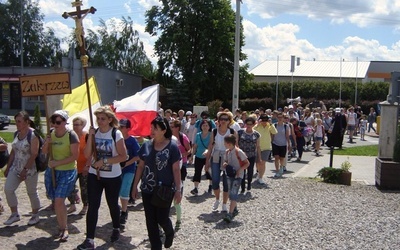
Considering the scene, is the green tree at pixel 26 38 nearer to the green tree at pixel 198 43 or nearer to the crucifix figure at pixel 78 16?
the green tree at pixel 198 43

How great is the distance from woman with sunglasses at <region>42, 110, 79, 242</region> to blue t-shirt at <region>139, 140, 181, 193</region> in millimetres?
1312

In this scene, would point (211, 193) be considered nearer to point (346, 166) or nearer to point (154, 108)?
point (154, 108)

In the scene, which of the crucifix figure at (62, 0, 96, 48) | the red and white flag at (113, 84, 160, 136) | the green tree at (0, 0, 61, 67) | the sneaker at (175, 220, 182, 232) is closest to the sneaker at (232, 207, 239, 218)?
the sneaker at (175, 220, 182, 232)

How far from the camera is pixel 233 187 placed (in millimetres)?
8094

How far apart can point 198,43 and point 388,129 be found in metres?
35.9

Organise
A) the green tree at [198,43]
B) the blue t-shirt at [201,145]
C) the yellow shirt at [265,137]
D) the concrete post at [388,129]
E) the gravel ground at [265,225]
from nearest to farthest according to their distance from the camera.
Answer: the gravel ground at [265,225] → the blue t-shirt at [201,145] → the concrete post at [388,129] → the yellow shirt at [265,137] → the green tree at [198,43]

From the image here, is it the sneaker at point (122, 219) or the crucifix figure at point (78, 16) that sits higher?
the crucifix figure at point (78, 16)

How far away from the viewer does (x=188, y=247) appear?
656 cm

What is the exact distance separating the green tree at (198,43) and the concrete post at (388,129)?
3388 cm

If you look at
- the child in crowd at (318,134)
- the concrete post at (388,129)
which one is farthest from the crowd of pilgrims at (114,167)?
the child in crowd at (318,134)

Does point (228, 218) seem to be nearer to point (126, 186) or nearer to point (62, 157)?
point (126, 186)

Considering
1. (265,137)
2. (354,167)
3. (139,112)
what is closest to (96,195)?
(139,112)

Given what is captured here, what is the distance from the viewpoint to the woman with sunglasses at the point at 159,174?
223 inches

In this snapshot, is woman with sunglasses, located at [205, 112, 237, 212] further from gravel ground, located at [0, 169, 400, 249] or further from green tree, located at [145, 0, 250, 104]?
green tree, located at [145, 0, 250, 104]
